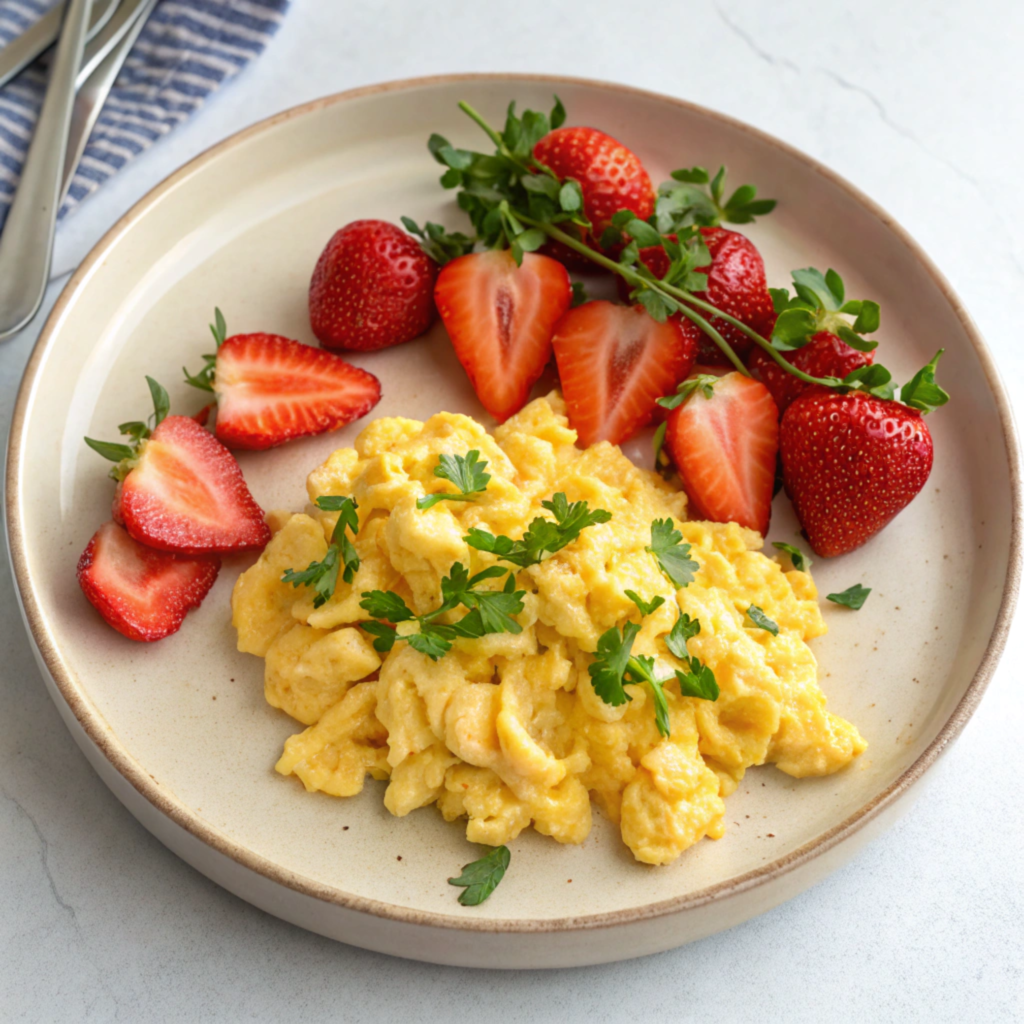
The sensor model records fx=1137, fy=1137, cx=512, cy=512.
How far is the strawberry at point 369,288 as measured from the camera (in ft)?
8.71

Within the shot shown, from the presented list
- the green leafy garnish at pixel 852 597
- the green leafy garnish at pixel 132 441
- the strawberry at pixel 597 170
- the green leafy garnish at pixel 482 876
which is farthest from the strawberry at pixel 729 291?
the green leafy garnish at pixel 482 876

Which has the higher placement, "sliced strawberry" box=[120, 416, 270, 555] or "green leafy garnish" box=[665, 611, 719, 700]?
"green leafy garnish" box=[665, 611, 719, 700]

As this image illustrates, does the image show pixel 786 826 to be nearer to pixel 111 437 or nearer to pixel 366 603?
pixel 366 603

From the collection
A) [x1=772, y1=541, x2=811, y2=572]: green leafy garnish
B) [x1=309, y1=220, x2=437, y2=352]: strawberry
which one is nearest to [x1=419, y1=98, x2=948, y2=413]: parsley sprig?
[x1=309, y1=220, x2=437, y2=352]: strawberry

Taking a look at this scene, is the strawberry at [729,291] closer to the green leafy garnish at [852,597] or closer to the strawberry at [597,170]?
the strawberry at [597,170]

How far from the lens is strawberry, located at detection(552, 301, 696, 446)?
2531 mm

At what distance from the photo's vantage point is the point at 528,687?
2.09 metres

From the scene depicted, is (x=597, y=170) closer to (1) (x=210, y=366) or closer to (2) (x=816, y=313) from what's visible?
(2) (x=816, y=313)

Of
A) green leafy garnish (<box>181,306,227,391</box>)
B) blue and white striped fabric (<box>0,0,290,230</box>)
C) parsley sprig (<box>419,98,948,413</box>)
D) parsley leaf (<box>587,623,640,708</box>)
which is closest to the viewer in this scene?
parsley leaf (<box>587,623,640,708</box>)

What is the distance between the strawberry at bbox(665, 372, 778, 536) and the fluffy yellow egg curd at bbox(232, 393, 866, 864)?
0.18 m

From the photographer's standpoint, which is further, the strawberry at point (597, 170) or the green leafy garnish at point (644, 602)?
the strawberry at point (597, 170)

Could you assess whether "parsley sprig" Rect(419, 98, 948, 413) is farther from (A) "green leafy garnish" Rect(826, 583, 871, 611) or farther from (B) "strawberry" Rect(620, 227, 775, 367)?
(A) "green leafy garnish" Rect(826, 583, 871, 611)

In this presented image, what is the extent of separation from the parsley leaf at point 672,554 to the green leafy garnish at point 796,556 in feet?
1.03

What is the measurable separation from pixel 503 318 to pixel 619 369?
298 millimetres
